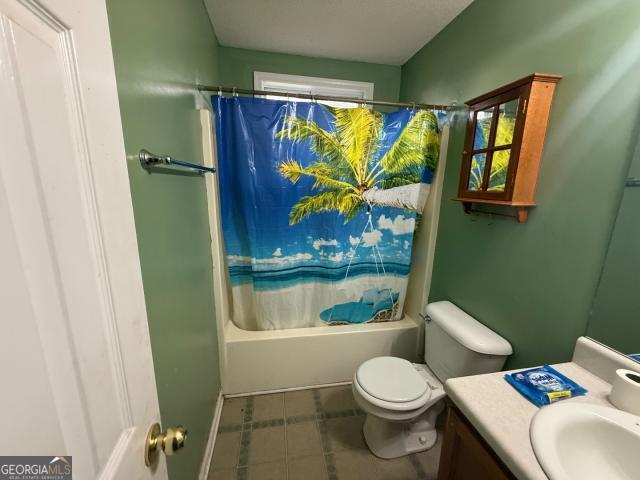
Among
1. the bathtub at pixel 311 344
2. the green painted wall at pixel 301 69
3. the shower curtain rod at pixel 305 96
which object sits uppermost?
the green painted wall at pixel 301 69

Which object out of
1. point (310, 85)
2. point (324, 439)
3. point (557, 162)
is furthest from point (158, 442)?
point (310, 85)

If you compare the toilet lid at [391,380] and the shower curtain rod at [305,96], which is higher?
the shower curtain rod at [305,96]

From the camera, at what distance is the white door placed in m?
0.27

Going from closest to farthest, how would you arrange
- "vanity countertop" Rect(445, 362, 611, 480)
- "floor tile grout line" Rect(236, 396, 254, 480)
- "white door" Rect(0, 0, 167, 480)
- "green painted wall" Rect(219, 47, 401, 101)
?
1. "white door" Rect(0, 0, 167, 480)
2. "vanity countertop" Rect(445, 362, 611, 480)
3. "floor tile grout line" Rect(236, 396, 254, 480)
4. "green painted wall" Rect(219, 47, 401, 101)

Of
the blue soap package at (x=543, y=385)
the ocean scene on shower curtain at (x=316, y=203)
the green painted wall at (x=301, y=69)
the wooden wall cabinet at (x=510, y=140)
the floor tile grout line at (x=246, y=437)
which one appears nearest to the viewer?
the blue soap package at (x=543, y=385)

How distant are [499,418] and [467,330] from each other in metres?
0.68

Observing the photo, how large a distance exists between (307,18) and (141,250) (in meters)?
1.71

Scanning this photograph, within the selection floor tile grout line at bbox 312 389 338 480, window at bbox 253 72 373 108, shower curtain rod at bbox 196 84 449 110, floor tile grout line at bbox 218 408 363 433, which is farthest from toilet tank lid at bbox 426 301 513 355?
window at bbox 253 72 373 108

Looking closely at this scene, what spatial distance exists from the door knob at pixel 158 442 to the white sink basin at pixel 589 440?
0.82 metres

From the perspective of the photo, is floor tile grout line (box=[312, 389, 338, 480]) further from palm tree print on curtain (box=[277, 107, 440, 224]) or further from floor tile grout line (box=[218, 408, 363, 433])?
palm tree print on curtain (box=[277, 107, 440, 224])

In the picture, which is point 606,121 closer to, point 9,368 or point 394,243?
point 394,243

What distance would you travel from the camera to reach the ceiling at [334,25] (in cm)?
153

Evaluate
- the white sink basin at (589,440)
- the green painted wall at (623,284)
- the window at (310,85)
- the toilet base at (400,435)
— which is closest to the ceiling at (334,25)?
the window at (310,85)

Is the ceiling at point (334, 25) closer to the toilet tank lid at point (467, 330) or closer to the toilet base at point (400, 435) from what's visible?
the toilet tank lid at point (467, 330)
